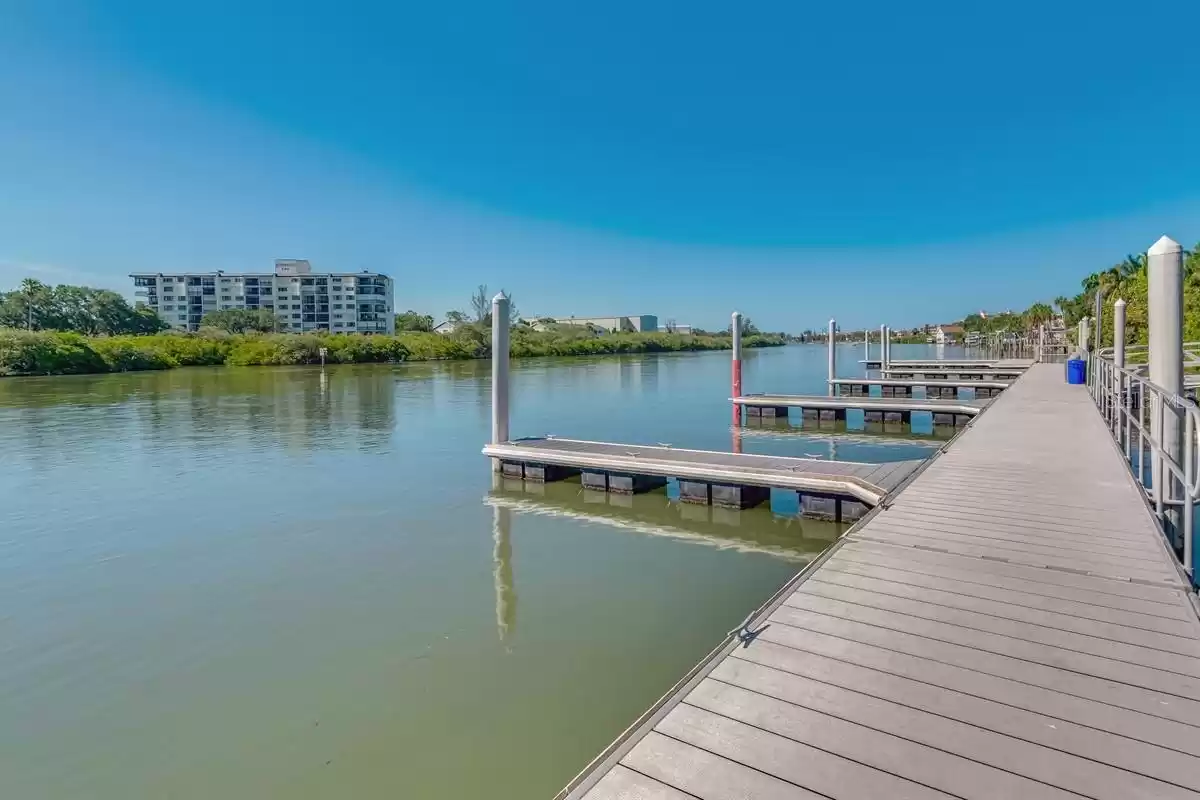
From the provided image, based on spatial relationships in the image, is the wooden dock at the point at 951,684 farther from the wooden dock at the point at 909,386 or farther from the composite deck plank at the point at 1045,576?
the wooden dock at the point at 909,386

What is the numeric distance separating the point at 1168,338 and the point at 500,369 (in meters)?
6.93

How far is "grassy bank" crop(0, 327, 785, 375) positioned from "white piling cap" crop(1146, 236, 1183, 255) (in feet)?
141

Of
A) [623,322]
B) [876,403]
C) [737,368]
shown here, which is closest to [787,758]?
[876,403]

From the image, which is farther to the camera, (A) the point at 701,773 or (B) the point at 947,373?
(B) the point at 947,373

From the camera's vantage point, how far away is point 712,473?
7730mm

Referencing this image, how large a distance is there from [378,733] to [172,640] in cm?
202

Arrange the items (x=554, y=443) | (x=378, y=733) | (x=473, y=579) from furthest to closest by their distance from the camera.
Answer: (x=554, y=443) → (x=473, y=579) → (x=378, y=733)

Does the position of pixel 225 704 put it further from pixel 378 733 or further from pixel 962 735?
pixel 962 735

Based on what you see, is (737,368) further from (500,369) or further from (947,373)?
(947,373)

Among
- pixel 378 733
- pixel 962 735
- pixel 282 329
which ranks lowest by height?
pixel 378 733

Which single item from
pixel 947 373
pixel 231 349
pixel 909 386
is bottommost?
pixel 909 386

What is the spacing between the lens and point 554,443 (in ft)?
31.5

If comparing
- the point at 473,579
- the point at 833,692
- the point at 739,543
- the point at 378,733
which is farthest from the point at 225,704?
the point at 739,543

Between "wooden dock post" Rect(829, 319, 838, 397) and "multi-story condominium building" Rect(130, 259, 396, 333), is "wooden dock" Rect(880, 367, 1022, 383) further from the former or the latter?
"multi-story condominium building" Rect(130, 259, 396, 333)
